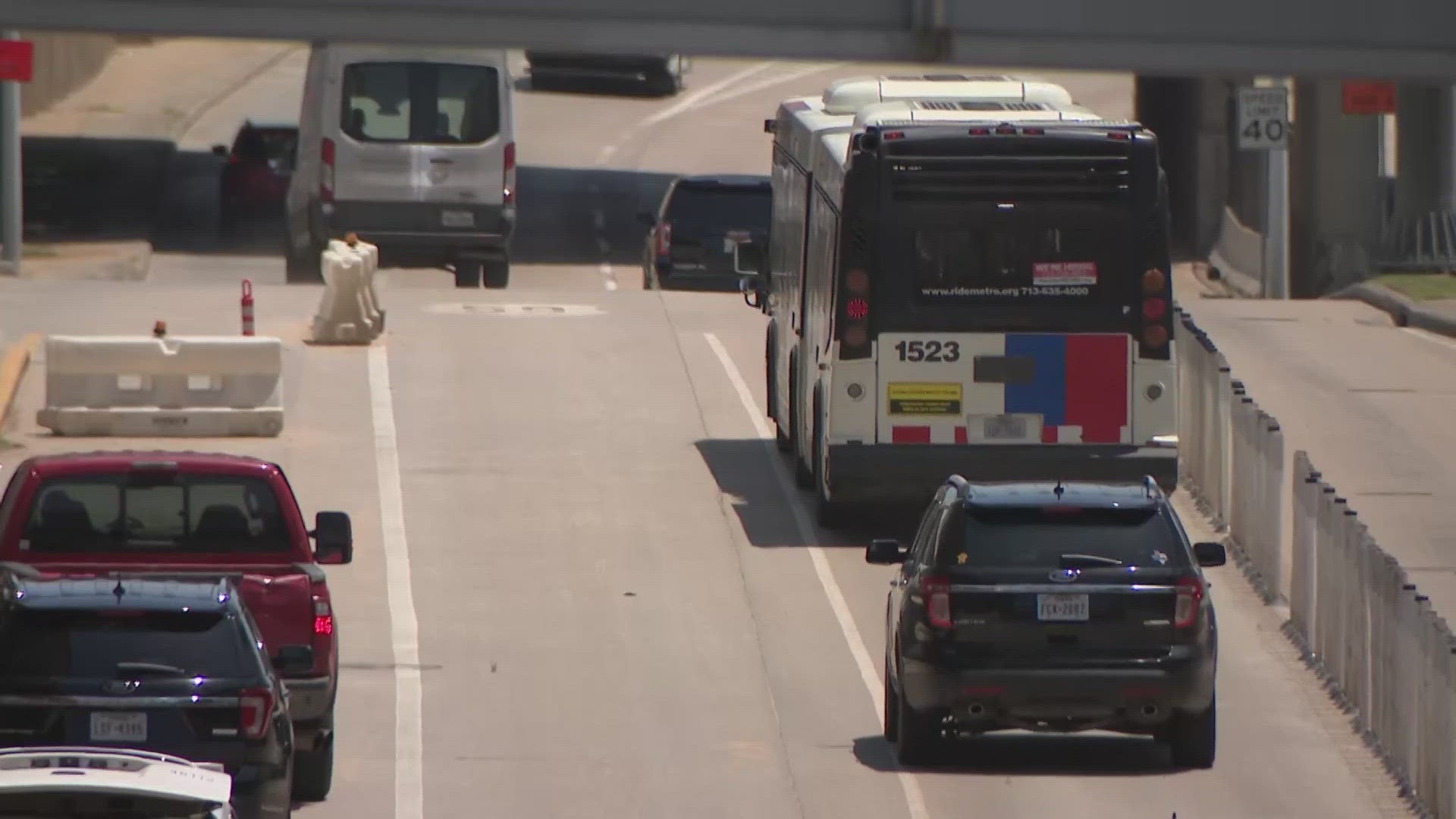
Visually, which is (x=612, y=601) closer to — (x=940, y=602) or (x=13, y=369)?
(x=940, y=602)

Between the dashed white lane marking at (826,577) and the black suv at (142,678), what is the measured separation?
3834 mm

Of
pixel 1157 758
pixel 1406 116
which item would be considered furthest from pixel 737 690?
pixel 1406 116

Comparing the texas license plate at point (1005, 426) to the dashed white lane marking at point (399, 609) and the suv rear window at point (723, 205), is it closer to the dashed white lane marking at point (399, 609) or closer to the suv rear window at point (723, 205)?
the dashed white lane marking at point (399, 609)

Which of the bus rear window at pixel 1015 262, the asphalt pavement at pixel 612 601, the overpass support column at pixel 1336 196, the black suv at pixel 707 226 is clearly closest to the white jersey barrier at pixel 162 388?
the asphalt pavement at pixel 612 601

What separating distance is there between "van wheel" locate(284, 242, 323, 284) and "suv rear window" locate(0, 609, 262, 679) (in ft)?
77.0

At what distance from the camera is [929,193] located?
1970 centimetres

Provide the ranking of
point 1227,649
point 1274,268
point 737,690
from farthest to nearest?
point 1274,268
point 1227,649
point 737,690

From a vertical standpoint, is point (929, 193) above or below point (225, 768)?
above

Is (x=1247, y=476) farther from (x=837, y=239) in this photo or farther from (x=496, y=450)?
(x=496, y=450)

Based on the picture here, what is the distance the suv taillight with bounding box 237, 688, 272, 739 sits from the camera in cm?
1099

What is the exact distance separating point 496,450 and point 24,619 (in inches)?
472

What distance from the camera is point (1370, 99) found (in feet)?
124

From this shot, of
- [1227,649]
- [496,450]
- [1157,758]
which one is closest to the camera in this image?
[1157,758]

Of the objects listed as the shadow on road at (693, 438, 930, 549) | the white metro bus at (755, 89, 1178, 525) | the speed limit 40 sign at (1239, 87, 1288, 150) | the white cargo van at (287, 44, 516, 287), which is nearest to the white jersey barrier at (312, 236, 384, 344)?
the shadow on road at (693, 438, 930, 549)
